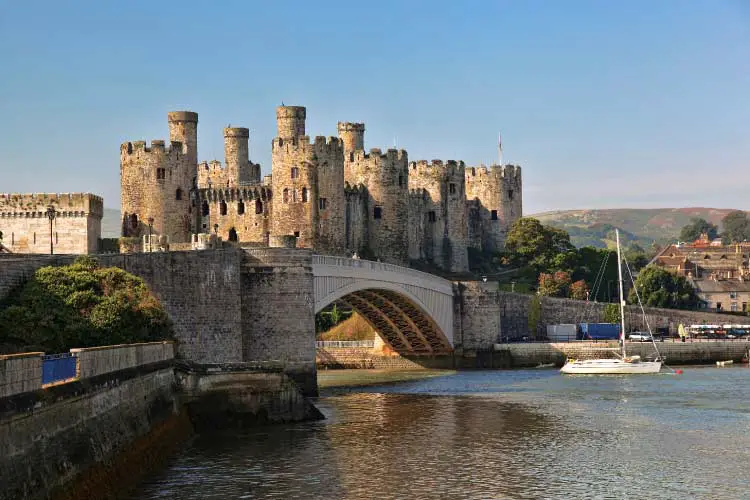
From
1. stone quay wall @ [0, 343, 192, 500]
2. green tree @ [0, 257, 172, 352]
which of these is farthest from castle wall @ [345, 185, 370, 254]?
stone quay wall @ [0, 343, 192, 500]

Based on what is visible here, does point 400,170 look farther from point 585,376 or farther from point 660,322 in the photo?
point 585,376

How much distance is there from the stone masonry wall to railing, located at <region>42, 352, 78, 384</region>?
2339 cm

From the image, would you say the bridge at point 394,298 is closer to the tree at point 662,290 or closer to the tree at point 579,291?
the tree at point 579,291

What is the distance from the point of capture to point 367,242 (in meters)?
85.2

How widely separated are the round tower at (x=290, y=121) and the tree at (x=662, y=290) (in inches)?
1141

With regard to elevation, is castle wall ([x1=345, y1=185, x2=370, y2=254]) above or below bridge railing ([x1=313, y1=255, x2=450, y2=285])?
above

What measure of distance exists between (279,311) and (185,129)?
1272 inches

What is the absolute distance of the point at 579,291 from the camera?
95375 millimetres

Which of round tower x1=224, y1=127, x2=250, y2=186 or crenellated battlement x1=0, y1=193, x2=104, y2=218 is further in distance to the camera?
round tower x1=224, y1=127, x2=250, y2=186

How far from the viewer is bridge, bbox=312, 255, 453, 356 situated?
5209 cm

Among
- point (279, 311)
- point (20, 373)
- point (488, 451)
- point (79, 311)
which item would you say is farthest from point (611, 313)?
point (20, 373)

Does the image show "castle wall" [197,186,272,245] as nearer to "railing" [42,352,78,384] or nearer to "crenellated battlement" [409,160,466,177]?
"crenellated battlement" [409,160,466,177]

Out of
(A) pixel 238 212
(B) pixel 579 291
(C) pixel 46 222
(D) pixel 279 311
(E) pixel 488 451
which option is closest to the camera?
(E) pixel 488 451

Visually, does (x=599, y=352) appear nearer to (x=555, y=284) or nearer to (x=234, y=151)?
(x=555, y=284)
